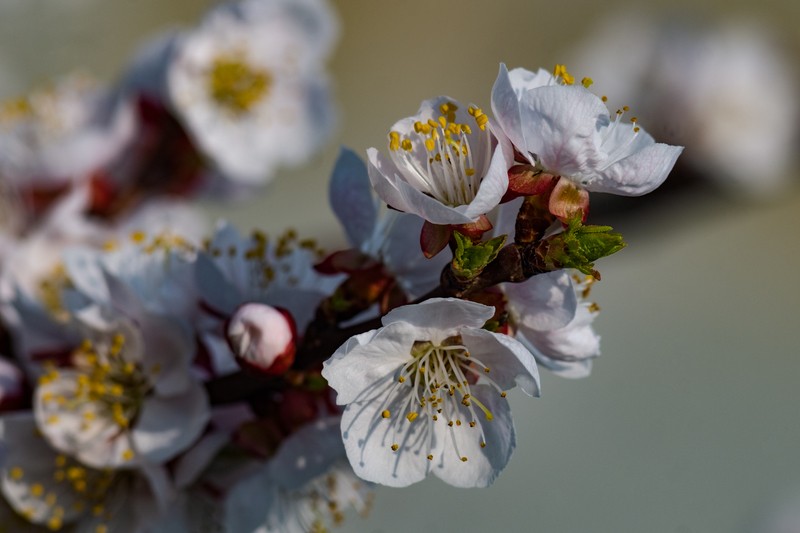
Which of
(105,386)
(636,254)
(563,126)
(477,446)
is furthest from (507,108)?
(636,254)

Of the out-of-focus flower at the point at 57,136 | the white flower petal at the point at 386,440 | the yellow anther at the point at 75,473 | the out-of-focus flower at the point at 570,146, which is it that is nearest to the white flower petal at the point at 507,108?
the out-of-focus flower at the point at 570,146

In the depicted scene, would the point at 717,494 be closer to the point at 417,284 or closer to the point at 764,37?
the point at 764,37

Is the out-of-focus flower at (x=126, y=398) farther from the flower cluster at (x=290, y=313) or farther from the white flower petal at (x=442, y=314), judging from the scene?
the white flower petal at (x=442, y=314)

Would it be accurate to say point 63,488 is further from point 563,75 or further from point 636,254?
point 636,254

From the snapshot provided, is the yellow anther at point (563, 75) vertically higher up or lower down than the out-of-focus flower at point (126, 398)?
higher up

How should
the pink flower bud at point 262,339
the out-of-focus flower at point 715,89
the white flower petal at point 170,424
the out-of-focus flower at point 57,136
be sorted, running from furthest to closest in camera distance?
the out-of-focus flower at point 715,89
the out-of-focus flower at point 57,136
the white flower petal at point 170,424
the pink flower bud at point 262,339

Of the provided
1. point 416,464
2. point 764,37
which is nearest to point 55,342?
point 416,464
